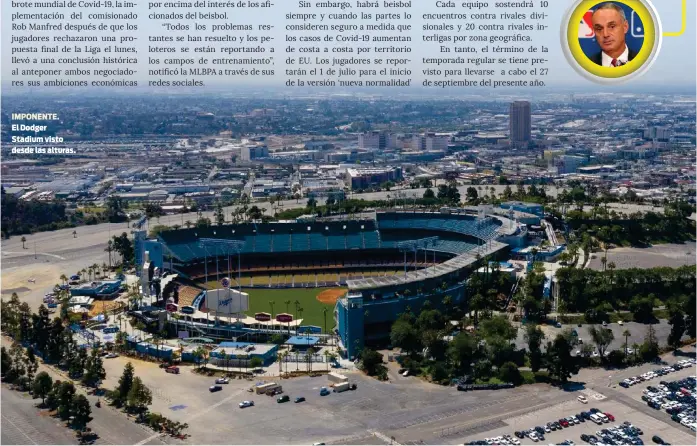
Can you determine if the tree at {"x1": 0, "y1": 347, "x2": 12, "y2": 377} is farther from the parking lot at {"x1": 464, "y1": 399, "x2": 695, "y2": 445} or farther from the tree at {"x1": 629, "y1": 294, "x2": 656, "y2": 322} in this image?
the tree at {"x1": 629, "y1": 294, "x2": 656, "y2": 322}

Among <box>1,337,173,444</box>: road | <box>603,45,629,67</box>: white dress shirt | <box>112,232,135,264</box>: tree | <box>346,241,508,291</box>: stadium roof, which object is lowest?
<box>1,337,173,444</box>: road

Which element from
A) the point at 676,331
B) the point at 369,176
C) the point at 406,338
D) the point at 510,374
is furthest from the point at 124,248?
the point at 369,176

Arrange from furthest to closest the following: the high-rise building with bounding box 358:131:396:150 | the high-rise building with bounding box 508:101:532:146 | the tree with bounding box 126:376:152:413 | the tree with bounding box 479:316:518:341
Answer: the high-rise building with bounding box 358:131:396:150
the high-rise building with bounding box 508:101:532:146
the tree with bounding box 479:316:518:341
the tree with bounding box 126:376:152:413

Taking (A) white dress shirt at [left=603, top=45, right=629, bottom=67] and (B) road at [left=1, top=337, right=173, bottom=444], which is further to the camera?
(B) road at [left=1, top=337, right=173, bottom=444]

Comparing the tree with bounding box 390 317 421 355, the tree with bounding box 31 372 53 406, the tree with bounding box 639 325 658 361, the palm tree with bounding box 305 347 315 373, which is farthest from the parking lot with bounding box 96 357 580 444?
the tree with bounding box 639 325 658 361

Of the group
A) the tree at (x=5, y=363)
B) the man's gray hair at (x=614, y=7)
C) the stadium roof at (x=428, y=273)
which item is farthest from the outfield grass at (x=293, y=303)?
the man's gray hair at (x=614, y=7)

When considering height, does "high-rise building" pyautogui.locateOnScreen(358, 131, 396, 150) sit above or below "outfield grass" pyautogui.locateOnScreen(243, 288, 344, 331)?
above

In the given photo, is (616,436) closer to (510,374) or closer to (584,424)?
(584,424)
